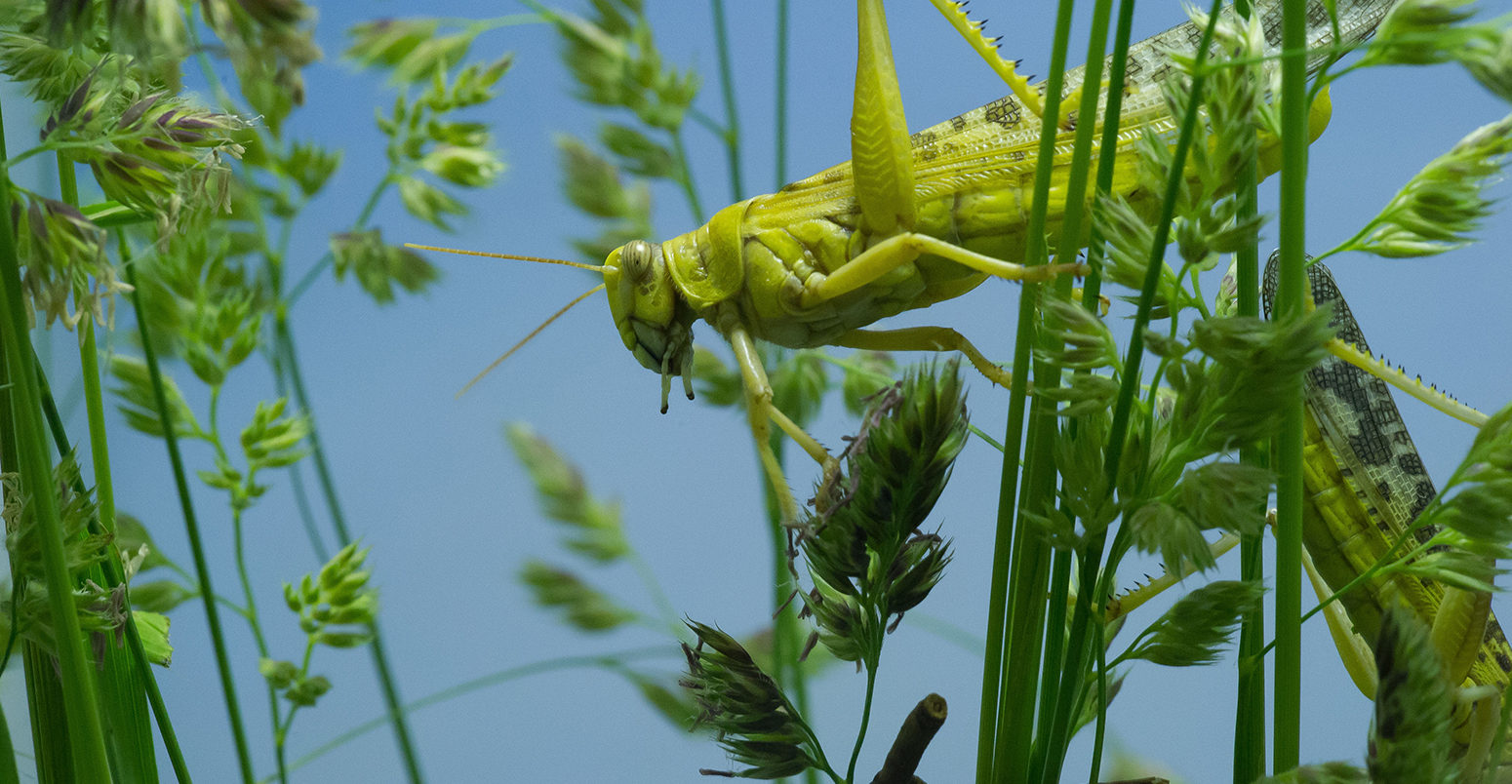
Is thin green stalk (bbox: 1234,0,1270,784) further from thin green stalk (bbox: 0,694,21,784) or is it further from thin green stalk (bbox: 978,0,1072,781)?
thin green stalk (bbox: 0,694,21,784)

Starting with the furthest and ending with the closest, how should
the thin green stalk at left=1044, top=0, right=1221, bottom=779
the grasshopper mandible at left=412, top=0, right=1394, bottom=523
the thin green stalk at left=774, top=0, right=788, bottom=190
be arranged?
the thin green stalk at left=774, top=0, right=788, bottom=190 → the grasshopper mandible at left=412, top=0, right=1394, bottom=523 → the thin green stalk at left=1044, top=0, right=1221, bottom=779

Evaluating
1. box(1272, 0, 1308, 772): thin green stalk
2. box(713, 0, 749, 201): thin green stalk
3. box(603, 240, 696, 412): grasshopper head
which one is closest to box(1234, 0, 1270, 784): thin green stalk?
box(1272, 0, 1308, 772): thin green stalk

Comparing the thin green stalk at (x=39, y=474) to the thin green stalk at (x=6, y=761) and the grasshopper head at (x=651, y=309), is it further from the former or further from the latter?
the grasshopper head at (x=651, y=309)

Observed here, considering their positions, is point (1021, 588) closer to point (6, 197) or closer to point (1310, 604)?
point (6, 197)

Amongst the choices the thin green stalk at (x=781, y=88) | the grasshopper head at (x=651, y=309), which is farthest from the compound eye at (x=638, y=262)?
the thin green stalk at (x=781, y=88)

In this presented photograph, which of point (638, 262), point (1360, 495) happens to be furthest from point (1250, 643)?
point (638, 262)
